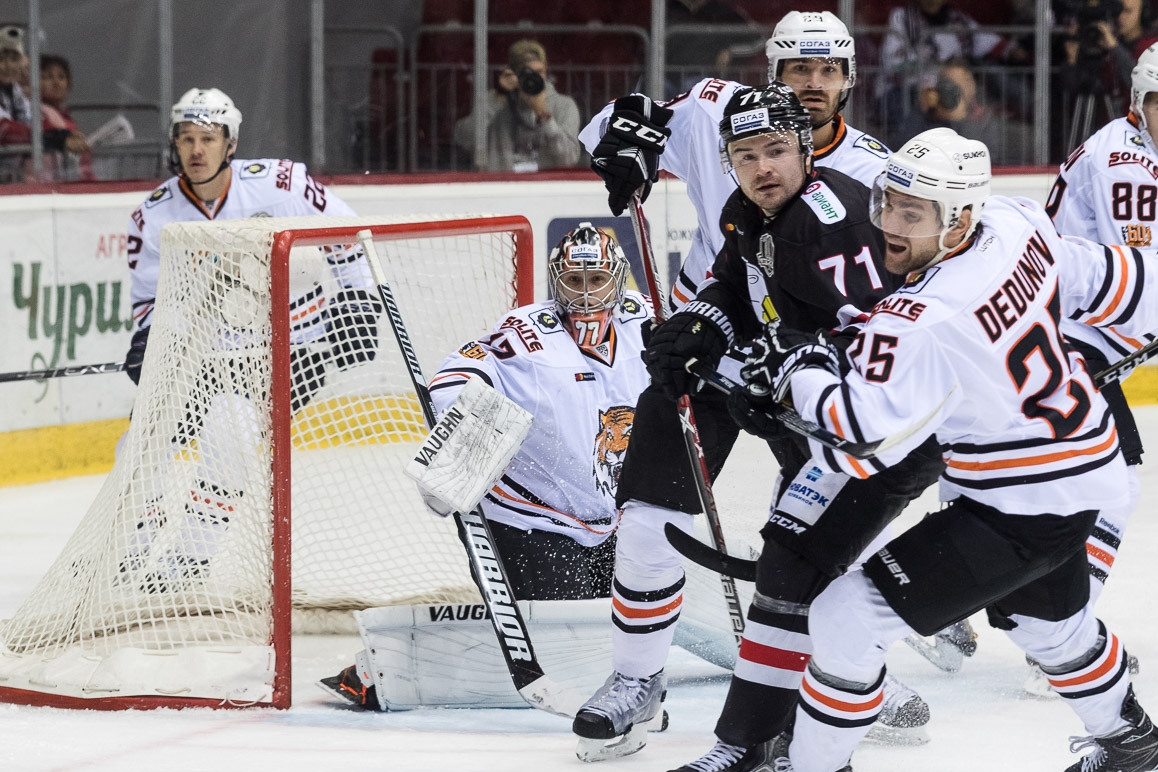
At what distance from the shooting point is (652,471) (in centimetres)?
257

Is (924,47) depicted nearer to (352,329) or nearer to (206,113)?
(206,113)

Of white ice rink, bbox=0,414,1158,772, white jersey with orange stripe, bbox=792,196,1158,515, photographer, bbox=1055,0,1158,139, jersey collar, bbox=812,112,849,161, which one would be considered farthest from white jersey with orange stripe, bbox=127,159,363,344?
photographer, bbox=1055,0,1158,139

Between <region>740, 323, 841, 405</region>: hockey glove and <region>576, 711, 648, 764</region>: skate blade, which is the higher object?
<region>740, 323, 841, 405</region>: hockey glove

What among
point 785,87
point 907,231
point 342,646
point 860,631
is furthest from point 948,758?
point 342,646

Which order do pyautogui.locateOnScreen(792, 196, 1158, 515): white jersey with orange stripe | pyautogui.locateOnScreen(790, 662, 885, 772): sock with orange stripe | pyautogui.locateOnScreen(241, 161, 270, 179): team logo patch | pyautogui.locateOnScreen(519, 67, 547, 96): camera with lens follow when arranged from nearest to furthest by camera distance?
pyautogui.locateOnScreen(792, 196, 1158, 515): white jersey with orange stripe → pyautogui.locateOnScreen(790, 662, 885, 772): sock with orange stripe → pyautogui.locateOnScreen(241, 161, 270, 179): team logo patch → pyautogui.locateOnScreen(519, 67, 547, 96): camera with lens

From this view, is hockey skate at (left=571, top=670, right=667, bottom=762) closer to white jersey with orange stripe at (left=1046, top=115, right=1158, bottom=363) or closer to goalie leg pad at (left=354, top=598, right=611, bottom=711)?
goalie leg pad at (left=354, top=598, right=611, bottom=711)

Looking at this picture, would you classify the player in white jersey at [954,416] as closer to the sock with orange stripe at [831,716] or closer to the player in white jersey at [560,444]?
the sock with orange stripe at [831,716]

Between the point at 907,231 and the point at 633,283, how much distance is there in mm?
3736

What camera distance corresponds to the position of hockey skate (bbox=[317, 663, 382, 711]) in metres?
2.99

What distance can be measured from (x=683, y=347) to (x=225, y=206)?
6.54 feet

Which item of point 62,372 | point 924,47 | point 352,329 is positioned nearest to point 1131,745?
point 352,329

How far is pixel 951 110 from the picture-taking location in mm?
6867

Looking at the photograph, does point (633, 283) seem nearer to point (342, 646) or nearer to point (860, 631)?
point (342, 646)

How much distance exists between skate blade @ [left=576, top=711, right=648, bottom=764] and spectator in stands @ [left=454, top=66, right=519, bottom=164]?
3723 mm
